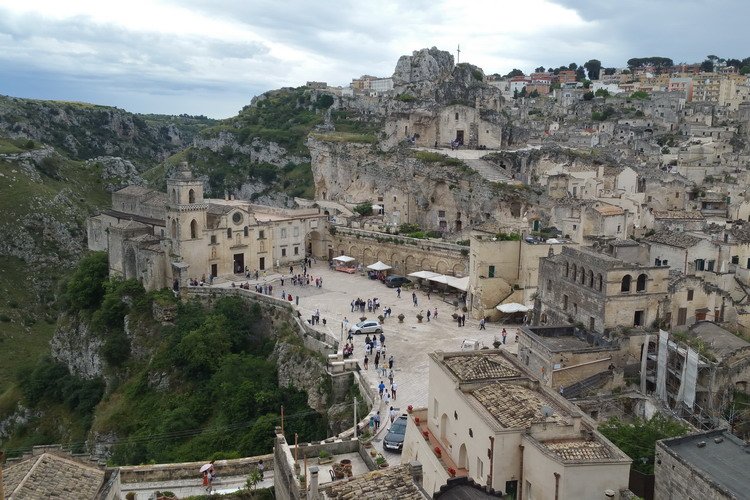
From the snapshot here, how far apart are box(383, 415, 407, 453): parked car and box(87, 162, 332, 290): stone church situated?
77.1ft

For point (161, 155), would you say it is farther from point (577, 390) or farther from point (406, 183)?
→ point (577, 390)

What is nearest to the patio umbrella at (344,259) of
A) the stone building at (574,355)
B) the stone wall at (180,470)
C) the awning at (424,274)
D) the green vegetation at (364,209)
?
the awning at (424,274)

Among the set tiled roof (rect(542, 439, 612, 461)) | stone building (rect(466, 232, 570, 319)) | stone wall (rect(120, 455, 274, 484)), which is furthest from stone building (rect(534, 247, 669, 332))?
stone wall (rect(120, 455, 274, 484))

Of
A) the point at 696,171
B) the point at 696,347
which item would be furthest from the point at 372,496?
the point at 696,171

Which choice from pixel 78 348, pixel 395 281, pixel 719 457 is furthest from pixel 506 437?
pixel 78 348

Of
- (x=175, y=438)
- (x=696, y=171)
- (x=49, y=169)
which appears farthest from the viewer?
(x=49, y=169)

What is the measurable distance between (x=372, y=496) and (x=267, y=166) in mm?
96014

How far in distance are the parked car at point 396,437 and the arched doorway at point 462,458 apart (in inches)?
198

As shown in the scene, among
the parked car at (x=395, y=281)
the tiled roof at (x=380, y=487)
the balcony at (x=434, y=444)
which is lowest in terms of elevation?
the parked car at (x=395, y=281)

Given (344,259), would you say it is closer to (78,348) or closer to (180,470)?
(78,348)

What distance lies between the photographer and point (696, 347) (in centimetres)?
2748

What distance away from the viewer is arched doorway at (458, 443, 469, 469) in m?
17.4

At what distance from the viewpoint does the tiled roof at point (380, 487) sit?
13.9 m

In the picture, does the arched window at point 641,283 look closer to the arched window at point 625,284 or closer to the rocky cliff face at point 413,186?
the arched window at point 625,284
